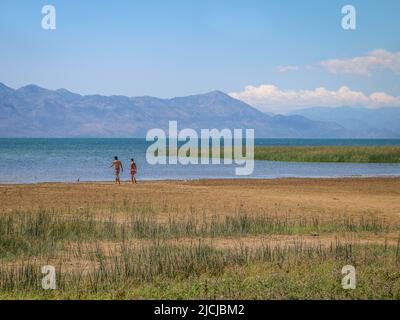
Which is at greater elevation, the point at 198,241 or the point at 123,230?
the point at 123,230

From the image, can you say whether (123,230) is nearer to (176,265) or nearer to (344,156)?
(176,265)

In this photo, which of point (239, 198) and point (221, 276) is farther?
point (239, 198)

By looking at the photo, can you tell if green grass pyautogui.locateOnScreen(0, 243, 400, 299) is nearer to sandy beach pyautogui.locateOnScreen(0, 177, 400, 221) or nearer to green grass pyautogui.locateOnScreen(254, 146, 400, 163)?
sandy beach pyautogui.locateOnScreen(0, 177, 400, 221)

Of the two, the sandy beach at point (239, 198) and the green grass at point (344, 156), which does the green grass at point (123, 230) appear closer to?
the sandy beach at point (239, 198)

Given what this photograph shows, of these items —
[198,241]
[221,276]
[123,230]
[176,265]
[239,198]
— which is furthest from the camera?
[239,198]

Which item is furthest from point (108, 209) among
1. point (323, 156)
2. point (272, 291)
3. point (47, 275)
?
point (323, 156)

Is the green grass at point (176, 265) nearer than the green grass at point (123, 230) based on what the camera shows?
Yes

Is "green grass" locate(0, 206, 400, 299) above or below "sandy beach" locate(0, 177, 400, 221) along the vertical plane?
above

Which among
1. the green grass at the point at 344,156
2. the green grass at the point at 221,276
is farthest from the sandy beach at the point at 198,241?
the green grass at the point at 344,156

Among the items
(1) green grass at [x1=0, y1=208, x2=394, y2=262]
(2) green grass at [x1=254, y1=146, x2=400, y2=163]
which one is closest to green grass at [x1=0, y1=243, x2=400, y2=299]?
(1) green grass at [x1=0, y1=208, x2=394, y2=262]

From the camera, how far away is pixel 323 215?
24.9 metres

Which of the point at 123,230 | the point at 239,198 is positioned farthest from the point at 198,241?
the point at 239,198
